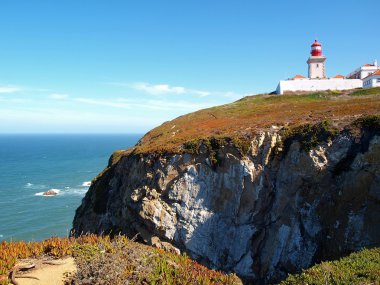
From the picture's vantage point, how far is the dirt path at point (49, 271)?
9.23 metres

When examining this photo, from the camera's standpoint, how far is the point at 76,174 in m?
95.6

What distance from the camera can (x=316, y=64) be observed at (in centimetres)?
5881

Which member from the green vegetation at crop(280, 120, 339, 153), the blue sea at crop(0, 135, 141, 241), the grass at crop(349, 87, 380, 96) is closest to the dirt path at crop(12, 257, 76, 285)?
the green vegetation at crop(280, 120, 339, 153)

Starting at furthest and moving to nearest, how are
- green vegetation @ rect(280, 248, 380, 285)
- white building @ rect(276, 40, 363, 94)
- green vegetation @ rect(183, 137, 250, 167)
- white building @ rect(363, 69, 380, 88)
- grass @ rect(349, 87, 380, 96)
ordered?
white building @ rect(276, 40, 363, 94) → white building @ rect(363, 69, 380, 88) → grass @ rect(349, 87, 380, 96) → green vegetation @ rect(183, 137, 250, 167) → green vegetation @ rect(280, 248, 380, 285)

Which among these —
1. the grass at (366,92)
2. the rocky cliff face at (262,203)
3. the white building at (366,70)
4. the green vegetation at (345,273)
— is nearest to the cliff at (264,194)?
the rocky cliff face at (262,203)

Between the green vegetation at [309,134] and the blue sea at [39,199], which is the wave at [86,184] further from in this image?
the green vegetation at [309,134]

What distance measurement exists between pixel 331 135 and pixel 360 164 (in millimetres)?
2935

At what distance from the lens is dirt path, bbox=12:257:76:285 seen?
9.23 metres

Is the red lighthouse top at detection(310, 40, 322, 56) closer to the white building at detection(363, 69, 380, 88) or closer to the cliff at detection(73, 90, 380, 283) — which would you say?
the white building at detection(363, 69, 380, 88)

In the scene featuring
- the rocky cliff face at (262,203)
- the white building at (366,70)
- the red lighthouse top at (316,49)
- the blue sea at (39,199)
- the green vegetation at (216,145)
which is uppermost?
the red lighthouse top at (316,49)

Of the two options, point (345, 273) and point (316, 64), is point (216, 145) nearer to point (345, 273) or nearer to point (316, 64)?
point (345, 273)

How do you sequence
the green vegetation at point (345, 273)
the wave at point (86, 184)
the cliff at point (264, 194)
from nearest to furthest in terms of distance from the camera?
the green vegetation at point (345, 273) → the cliff at point (264, 194) → the wave at point (86, 184)

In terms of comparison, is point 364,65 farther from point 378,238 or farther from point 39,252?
point 39,252

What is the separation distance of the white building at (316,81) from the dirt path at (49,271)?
165ft
